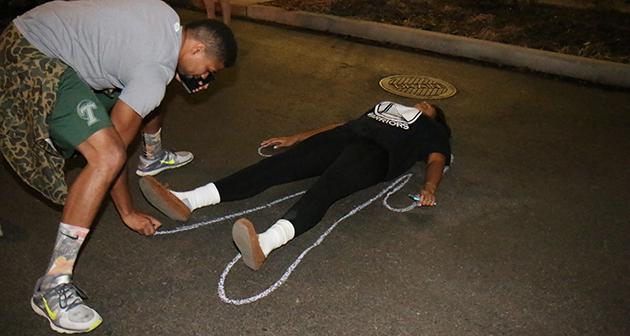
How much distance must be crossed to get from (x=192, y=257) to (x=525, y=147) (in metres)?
3.12

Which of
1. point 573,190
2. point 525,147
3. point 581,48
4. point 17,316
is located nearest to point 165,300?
point 17,316

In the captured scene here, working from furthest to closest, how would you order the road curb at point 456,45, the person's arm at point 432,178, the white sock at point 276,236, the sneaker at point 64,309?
the road curb at point 456,45, the person's arm at point 432,178, the white sock at point 276,236, the sneaker at point 64,309

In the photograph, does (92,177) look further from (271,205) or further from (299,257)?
(271,205)

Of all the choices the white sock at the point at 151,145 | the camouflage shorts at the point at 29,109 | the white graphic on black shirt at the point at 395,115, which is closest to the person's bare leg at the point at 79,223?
the camouflage shorts at the point at 29,109

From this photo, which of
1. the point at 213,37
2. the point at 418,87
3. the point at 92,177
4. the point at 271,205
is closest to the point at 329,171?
the point at 271,205

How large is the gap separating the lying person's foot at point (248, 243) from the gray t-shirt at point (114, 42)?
0.75 metres

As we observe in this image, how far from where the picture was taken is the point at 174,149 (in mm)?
4324

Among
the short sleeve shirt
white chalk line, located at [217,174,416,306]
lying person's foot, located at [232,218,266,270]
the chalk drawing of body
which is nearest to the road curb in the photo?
the chalk drawing of body

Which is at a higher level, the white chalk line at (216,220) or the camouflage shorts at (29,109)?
the camouflage shorts at (29,109)

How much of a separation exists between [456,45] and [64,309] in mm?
6071

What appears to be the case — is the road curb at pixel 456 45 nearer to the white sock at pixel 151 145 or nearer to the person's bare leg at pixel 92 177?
the white sock at pixel 151 145

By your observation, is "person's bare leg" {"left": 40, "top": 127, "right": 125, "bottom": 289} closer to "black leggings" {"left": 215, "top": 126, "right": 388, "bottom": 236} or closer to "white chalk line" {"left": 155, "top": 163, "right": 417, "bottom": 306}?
"white chalk line" {"left": 155, "top": 163, "right": 417, "bottom": 306}

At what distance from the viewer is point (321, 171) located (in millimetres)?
3701

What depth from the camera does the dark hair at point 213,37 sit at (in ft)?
8.93
